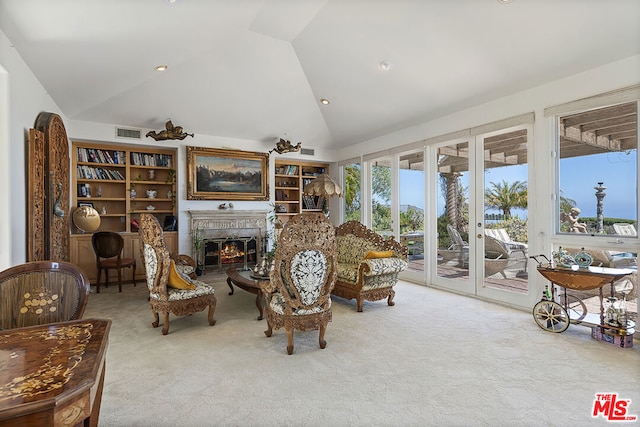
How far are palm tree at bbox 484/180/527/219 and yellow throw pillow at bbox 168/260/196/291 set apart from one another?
13.4 feet

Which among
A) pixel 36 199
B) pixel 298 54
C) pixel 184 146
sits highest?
pixel 298 54

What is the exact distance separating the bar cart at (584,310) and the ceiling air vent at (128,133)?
6.49 m

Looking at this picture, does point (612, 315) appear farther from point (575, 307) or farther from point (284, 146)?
point (284, 146)

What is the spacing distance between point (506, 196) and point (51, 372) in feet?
16.1

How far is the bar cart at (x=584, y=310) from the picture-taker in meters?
3.09

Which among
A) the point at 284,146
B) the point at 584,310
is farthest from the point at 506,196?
the point at 284,146

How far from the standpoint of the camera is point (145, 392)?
91.0 inches

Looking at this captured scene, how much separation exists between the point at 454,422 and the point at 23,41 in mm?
4600

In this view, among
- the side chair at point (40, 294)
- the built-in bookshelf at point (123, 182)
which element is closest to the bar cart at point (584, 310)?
the side chair at point (40, 294)

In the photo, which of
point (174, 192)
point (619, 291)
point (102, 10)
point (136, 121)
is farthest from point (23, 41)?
point (619, 291)

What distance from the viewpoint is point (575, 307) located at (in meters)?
3.81

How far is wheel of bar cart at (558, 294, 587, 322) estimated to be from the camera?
3.45 m

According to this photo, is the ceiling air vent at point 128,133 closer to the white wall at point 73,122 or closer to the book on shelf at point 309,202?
the white wall at point 73,122

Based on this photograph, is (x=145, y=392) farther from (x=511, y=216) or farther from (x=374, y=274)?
(x=511, y=216)
